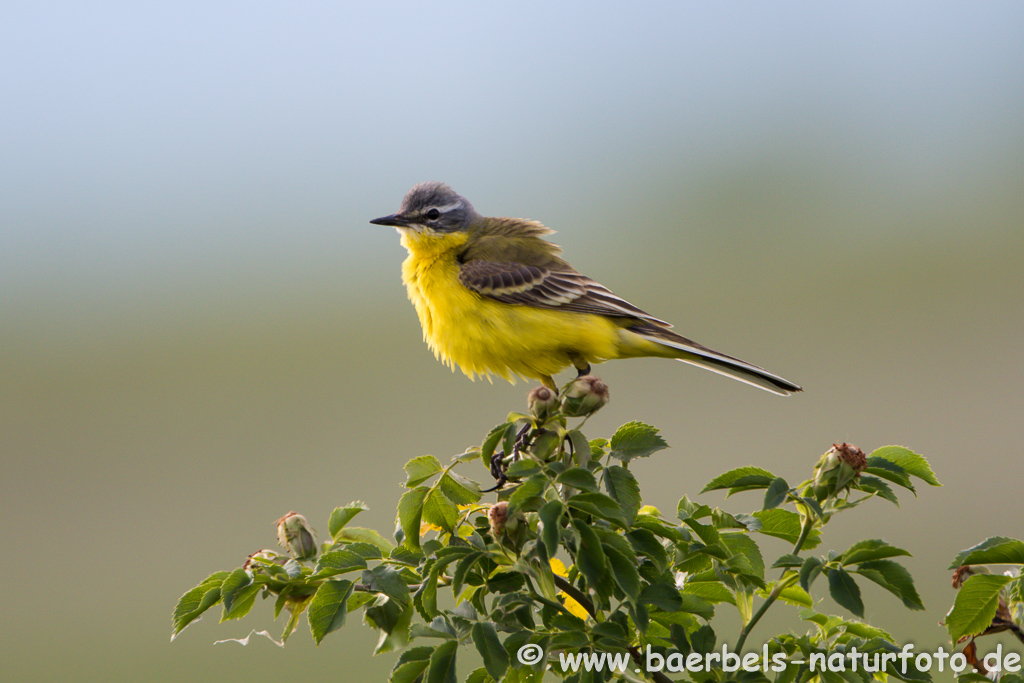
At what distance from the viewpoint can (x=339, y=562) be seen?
2150 mm

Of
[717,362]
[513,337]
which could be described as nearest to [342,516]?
[513,337]

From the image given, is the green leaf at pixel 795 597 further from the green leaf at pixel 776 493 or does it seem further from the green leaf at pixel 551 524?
the green leaf at pixel 551 524

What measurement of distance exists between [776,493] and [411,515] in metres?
0.97

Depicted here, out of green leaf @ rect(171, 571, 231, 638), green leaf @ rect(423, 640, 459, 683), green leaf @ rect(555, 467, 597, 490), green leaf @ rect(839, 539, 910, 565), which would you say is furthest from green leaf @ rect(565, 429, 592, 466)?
green leaf @ rect(171, 571, 231, 638)

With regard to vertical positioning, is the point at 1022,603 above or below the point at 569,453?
below

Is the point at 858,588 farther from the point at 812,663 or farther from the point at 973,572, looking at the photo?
the point at 973,572

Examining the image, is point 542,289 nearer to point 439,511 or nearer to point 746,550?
point 439,511

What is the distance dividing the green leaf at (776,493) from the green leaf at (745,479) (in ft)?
0.13

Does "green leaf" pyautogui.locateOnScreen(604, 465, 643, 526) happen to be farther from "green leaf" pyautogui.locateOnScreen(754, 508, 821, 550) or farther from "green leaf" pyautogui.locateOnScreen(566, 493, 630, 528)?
"green leaf" pyautogui.locateOnScreen(754, 508, 821, 550)

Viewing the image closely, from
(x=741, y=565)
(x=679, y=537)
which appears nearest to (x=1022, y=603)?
(x=741, y=565)

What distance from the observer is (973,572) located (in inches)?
84.0

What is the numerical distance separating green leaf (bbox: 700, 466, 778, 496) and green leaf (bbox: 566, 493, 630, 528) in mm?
303

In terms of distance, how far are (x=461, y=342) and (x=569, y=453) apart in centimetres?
206

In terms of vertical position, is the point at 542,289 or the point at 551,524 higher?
the point at 542,289
